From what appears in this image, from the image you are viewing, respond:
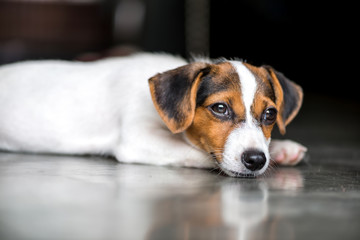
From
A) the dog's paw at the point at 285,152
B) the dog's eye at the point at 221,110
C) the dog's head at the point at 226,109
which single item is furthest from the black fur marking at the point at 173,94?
the dog's paw at the point at 285,152

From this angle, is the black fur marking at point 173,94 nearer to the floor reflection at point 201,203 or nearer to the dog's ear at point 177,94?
the dog's ear at point 177,94

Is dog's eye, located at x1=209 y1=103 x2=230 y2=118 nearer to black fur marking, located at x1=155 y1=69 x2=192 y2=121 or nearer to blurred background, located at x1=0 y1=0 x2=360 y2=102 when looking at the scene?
black fur marking, located at x1=155 y1=69 x2=192 y2=121

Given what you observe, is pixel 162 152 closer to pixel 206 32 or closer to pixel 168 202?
pixel 168 202

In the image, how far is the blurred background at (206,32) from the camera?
955cm

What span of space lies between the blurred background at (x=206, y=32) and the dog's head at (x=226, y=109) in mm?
3196

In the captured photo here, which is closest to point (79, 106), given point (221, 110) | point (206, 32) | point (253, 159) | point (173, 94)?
point (173, 94)

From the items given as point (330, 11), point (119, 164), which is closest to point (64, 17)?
point (330, 11)

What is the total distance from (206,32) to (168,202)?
10.5 metres

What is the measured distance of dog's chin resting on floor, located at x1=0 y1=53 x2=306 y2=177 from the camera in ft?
10.4

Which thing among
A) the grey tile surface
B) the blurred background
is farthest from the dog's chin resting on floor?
the blurred background

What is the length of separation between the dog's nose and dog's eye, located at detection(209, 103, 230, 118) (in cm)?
32

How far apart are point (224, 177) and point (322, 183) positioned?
57cm

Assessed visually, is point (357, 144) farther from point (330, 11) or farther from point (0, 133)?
point (330, 11)

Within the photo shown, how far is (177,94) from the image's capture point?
333 cm
